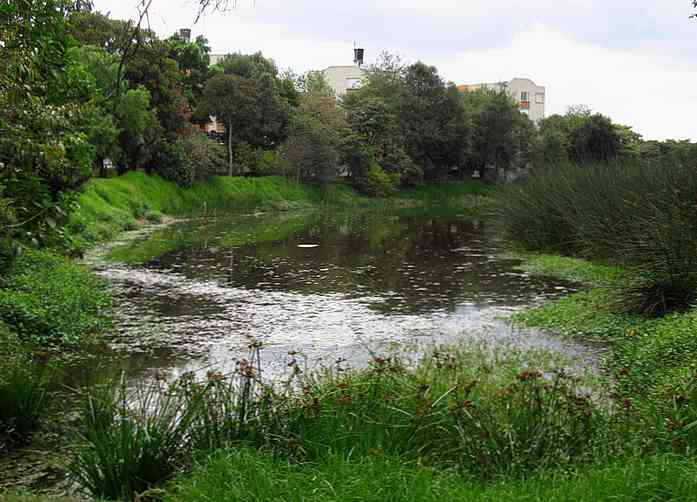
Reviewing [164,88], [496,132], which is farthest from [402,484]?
[496,132]

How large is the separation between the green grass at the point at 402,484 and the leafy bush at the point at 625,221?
7.29m

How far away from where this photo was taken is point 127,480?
4891mm

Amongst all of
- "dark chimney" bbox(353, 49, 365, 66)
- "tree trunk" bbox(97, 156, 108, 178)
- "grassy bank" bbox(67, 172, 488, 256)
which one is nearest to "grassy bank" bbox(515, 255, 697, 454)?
"grassy bank" bbox(67, 172, 488, 256)

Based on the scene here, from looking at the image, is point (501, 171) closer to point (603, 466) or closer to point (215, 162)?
point (215, 162)

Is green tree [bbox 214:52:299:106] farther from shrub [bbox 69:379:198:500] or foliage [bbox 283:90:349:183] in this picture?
shrub [bbox 69:379:198:500]

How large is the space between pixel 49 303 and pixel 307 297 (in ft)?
17.3

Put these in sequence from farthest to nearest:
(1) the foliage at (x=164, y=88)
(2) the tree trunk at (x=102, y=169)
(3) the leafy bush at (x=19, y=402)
Answer: (1) the foliage at (x=164, y=88) → (2) the tree trunk at (x=102, y=169) → (3) the leafy bush at (x=19, y=402)

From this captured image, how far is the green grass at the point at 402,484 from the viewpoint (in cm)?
404

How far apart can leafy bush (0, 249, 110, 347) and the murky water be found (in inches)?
18.6

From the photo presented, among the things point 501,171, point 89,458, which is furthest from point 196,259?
point 501,171

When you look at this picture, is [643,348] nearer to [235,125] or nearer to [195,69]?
[235,125]

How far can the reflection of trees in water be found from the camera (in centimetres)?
1552

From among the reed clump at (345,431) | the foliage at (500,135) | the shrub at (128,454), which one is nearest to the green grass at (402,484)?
the reed clump at (345,431)

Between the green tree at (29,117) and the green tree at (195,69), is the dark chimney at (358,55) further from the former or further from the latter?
the green tree at (29,117)
